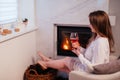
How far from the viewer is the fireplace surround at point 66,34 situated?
362 centimetres

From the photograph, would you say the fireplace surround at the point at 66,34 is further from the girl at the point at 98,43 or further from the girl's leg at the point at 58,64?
the girl at the point at 98,43

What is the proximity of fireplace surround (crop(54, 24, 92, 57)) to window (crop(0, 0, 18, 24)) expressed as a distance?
2.36ft

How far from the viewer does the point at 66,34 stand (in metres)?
3.71

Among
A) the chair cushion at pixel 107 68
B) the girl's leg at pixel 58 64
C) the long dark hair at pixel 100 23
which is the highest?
the long dark hair at pixel 100 23

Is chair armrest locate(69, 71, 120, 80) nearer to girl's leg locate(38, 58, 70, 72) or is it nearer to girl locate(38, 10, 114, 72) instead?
girl locate(38, 10, 114, 72)

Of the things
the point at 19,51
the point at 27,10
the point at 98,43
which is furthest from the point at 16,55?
the point at 98,43

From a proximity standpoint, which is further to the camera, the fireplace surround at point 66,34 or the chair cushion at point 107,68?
the fireplace surround at point 66,34

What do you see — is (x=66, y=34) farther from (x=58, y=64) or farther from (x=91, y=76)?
(x=91, y=76)

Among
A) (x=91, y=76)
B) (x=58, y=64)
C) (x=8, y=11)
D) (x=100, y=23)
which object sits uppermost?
(x=8, y=11)

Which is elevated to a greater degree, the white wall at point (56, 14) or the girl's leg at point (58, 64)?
the white wall at point (56, 14)

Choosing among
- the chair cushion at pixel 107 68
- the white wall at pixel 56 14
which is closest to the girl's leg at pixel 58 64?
the white wall at pixel 56 14

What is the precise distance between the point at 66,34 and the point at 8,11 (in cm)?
105

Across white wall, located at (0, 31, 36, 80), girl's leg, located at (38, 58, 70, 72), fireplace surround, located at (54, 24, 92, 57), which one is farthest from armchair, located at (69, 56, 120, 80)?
fireplace surround, located at (54, 24, 92, 57)

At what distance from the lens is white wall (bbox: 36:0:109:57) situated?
3455mm
